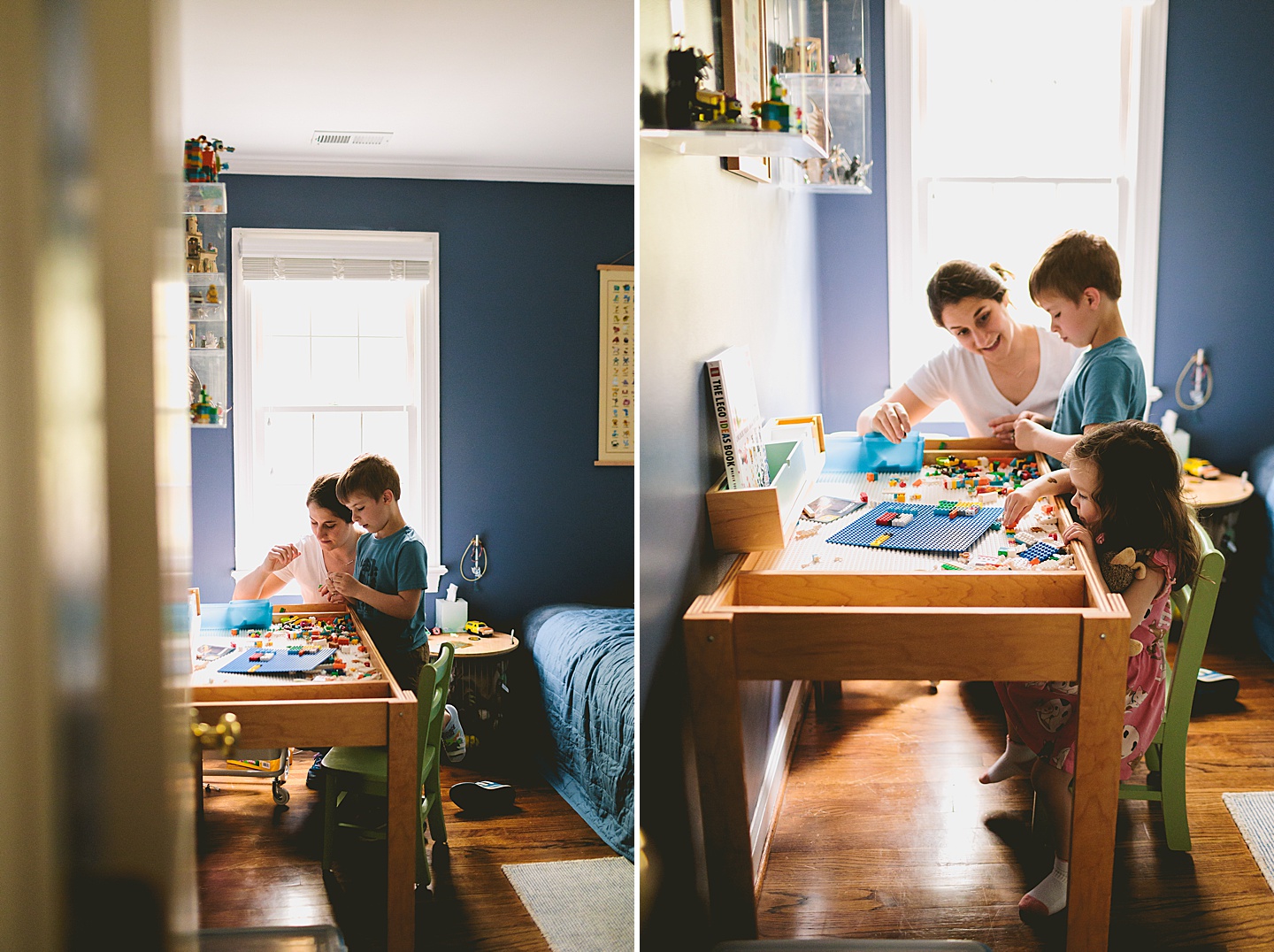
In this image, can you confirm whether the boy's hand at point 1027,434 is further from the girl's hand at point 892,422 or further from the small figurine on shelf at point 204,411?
the small figurine on shelf at point 204,411

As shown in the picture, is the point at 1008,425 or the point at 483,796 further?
the point at 1008,425

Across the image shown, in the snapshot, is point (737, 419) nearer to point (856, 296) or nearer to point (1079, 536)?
point (1079, 536)

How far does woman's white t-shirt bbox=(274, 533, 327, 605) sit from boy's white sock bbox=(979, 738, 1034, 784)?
202 cm

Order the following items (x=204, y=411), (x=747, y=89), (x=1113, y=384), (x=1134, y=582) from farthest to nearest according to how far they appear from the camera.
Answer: (x=1113, y=384) → (x=1134, y=582) → (x=747, y=89) → (x=204, y=411)

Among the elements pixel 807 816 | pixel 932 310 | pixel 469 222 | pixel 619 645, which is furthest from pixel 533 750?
pixel 932 310

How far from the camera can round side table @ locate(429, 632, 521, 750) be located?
93 cm

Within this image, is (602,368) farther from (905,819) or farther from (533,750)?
(905,819)

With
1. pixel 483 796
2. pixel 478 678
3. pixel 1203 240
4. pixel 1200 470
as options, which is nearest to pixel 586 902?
pixel 483 796

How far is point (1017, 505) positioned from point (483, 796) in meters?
1.35

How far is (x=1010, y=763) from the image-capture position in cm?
236

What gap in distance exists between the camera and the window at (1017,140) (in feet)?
12.6

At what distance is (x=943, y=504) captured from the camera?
2.09 metres

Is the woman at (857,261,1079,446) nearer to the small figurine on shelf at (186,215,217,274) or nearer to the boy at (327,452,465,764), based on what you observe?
the boy at (327,452,465,764)

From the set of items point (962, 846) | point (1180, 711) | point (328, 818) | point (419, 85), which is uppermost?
point (419, 85)
